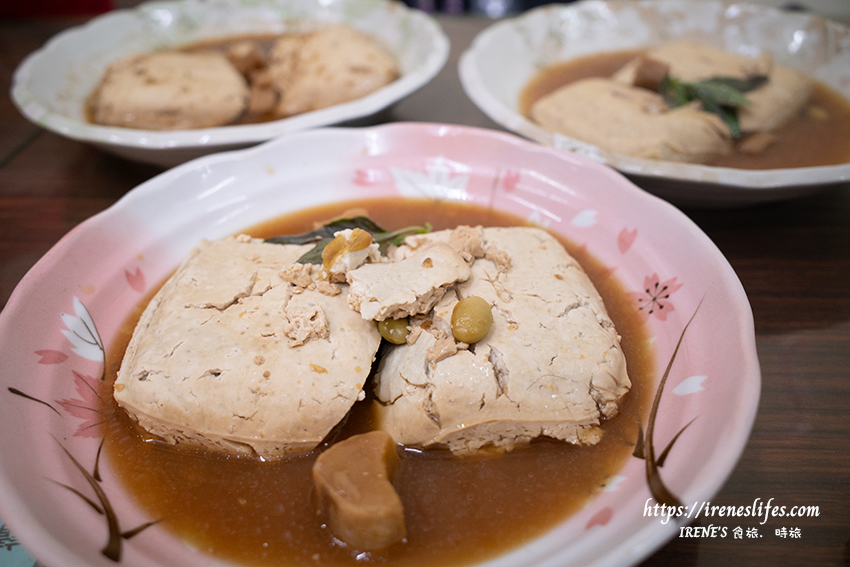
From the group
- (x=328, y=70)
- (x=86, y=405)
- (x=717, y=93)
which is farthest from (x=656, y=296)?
(x=328, y=70)

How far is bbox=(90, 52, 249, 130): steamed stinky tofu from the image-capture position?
315cm

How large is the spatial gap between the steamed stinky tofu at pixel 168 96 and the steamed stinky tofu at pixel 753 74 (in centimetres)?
268

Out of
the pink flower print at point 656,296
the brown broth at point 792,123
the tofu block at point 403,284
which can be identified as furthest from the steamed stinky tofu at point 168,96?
the pink flower print at point 656,296

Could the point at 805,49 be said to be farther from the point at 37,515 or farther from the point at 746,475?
the point at 37,515

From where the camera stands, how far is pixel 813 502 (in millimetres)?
1456

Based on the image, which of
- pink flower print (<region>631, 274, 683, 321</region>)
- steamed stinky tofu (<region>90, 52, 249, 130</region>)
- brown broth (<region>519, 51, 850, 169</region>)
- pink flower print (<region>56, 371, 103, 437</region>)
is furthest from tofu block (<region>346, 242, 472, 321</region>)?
steamed stinky tofu (<region>90, 52, 249, 130</region>)

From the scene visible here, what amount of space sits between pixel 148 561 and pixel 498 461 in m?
0.95

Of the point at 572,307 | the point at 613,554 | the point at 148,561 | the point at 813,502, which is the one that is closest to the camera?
the point at 613,554

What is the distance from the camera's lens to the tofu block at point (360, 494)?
130cm

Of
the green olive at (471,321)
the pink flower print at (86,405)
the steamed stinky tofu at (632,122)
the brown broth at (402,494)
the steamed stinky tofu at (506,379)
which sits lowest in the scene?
the brown broth at (402,494)

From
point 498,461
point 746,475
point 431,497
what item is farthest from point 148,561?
point 746,475

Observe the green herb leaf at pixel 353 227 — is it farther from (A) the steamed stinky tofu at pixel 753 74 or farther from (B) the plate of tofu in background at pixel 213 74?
(A) the steamed stinky tofu at pixel 753 74

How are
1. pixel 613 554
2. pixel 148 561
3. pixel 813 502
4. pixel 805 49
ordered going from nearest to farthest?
pixel 613 554 < pixel 148 561 < pixel 813 502 < pixel 805 49

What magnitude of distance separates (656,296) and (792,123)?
2.04 meters
